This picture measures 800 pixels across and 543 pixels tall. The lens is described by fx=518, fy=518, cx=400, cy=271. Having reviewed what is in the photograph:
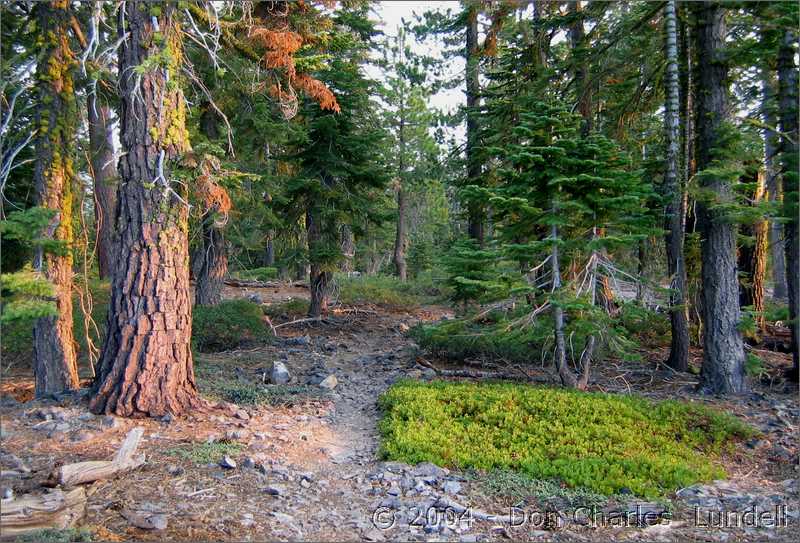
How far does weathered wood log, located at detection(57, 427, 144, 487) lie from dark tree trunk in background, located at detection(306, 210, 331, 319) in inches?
289

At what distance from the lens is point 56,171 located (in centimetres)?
716

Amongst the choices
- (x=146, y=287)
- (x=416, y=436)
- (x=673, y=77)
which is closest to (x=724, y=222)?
(x=673, y=77)

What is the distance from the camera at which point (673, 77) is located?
331 inches

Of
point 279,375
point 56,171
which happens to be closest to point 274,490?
point 279,375

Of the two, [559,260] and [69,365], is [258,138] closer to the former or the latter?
[69,365]

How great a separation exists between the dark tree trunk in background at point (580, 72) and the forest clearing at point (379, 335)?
11 cm

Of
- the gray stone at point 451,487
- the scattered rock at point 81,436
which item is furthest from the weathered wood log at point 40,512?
the gray stone at point 451,487

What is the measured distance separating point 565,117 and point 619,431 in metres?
4.50

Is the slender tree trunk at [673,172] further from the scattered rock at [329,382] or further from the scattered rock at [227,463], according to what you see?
the scattered rock at [227,463]

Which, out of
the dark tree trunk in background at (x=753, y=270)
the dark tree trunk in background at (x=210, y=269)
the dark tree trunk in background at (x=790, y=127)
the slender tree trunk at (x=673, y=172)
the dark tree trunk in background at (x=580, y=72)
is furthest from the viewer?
the dark tree trunk in background at (x=210, y=269)

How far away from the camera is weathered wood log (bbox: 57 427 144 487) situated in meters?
4.26

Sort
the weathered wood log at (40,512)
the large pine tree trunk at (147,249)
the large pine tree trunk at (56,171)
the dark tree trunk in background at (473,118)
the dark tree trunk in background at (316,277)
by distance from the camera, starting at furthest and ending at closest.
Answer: the dark tree trunk in background at (316,277) < the dark tree trunk in background at (473,118) < the large pine tree trunk at (56,171) < the large pine tree trunk at (147,249) < the weathered wood log at (40,512)

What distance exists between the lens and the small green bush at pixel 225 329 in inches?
419

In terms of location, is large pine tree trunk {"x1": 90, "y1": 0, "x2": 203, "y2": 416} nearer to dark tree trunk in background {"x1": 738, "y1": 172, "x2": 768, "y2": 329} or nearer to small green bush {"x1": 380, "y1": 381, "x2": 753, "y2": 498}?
small green bush {"x1": 380, "y1": 381, "x2": 753, "y2": 498}
